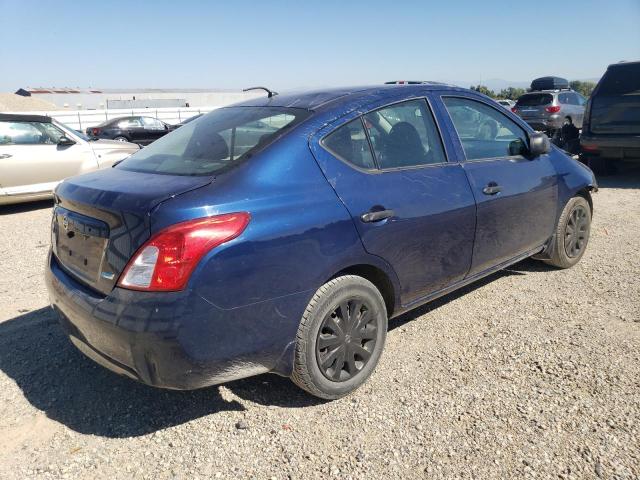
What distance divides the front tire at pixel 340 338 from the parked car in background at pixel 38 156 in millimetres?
6871

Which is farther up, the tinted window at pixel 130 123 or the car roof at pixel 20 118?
the car roof at pixel 20 118

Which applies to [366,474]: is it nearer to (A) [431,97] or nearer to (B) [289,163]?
(B) [289,163]

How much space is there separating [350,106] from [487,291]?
2.22m

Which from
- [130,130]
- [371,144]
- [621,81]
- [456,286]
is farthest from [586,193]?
[130,130]

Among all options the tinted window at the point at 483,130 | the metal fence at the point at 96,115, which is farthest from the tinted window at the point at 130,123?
the tinted window at the point at 483,130

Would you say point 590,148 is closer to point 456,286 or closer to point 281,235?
point 456,286

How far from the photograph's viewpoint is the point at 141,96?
5597cm

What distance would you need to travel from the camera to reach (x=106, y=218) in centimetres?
247

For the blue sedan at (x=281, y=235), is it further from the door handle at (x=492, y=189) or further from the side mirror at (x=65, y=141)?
the side mirror at (x=65, y=141)

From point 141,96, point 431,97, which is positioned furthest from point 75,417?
point 141,96

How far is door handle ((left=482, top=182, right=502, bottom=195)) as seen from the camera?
359cm

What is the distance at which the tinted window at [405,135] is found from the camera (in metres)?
3.10

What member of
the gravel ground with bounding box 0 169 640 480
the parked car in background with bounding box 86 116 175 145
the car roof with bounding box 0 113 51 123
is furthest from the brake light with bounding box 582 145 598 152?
the parked car in background with bounding box 86 116 175 145

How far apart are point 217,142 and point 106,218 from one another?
0.83 metres
